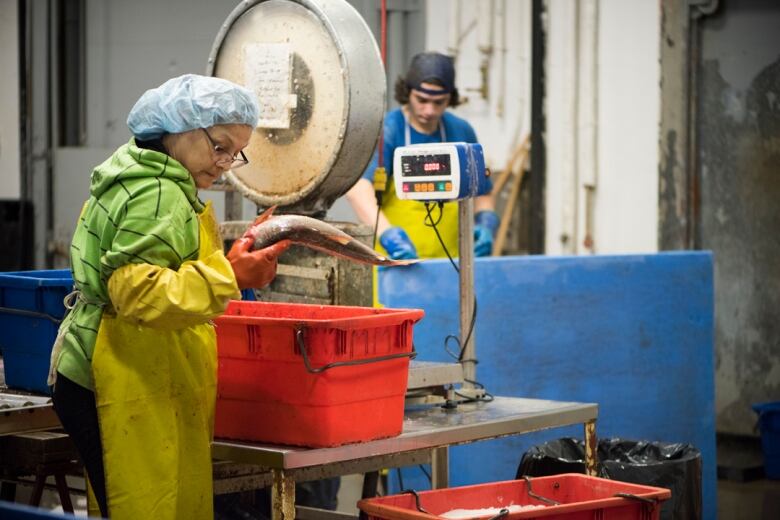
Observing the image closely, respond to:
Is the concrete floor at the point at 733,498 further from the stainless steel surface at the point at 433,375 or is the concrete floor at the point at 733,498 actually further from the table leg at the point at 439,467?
the stainless steel surface at the point at 433,375

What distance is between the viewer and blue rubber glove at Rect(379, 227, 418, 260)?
4.23 m

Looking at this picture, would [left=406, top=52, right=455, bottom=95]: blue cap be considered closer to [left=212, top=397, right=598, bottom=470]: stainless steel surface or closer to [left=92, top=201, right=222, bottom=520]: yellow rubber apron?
[left=212, top=397, right=598, bottom=470]: stainless steel surface

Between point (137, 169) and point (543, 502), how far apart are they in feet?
4.33

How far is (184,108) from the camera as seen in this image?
7.95 ft

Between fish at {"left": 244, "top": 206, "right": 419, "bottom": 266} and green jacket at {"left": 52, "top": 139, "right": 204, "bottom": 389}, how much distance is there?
134mm

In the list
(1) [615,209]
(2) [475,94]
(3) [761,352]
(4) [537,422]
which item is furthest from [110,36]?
(4) [537,422]

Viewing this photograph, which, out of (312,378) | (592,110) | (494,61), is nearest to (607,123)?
(592,110)

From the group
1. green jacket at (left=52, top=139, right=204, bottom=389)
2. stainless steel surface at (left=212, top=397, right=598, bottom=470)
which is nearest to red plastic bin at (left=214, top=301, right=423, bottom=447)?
Result: stainless steel surface at (left=212, top=397, right=598, bottom=470)

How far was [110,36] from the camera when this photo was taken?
7324 mm

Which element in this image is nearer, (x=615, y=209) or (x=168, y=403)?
(x=168, y=403)

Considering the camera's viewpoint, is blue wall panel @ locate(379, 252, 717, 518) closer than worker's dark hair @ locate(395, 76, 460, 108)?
Yes

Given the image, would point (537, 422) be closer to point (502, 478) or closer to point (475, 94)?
point (502, 478)

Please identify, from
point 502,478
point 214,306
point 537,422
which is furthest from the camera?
point 502,478

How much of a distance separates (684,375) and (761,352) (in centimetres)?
136
